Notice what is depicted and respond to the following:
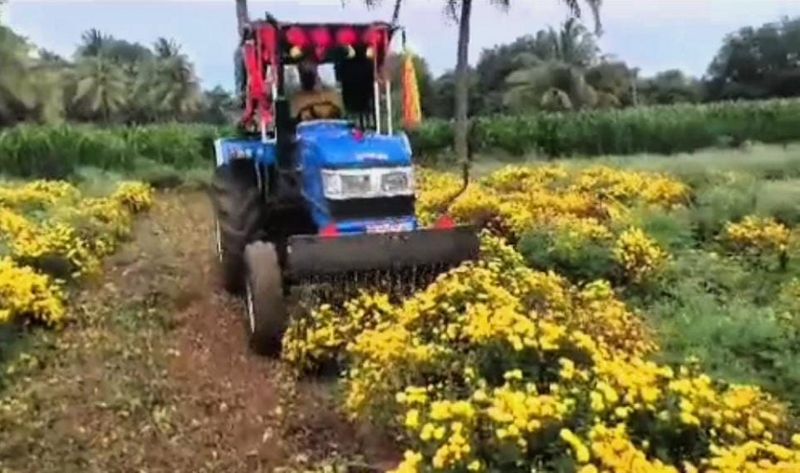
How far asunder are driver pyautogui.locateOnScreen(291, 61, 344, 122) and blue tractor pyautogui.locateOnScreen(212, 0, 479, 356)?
33 millimetres

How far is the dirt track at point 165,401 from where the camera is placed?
5863 mm

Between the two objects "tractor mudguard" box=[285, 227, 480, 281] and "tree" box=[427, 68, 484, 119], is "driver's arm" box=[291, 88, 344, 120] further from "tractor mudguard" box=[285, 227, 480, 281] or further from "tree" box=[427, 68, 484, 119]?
"tree" box=[427, 68, 484, 119]

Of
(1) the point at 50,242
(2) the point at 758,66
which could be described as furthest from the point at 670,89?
(1) the point at 50,242

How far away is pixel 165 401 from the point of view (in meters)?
6.74

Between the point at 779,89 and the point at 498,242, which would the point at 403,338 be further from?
the point at 779,89

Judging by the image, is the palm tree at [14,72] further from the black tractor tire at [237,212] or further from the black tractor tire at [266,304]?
the black tractor tire at [266,304]

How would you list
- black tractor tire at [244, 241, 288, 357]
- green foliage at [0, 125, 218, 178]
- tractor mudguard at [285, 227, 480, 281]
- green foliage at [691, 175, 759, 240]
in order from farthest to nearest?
green foliage at [0, 125, 218, 178], green foliage at [691, 175, 759, 240], black tractor tire at [244, 241, 288, 357], tractor mudguard at [285, 227, 480, 281]

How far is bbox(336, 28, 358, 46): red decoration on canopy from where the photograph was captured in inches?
328

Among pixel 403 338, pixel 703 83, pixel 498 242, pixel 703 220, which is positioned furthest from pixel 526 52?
pixel 403 338

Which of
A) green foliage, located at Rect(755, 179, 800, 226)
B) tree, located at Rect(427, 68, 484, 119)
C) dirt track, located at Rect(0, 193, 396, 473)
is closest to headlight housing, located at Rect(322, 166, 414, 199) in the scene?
dirt track, located at Rect(0, 193, 396, 473)

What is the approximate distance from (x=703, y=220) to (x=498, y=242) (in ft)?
13.0

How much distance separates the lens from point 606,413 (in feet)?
14.0

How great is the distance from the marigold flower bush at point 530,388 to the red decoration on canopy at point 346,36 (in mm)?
2041

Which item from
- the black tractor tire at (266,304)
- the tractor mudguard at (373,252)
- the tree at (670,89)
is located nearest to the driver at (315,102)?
the black tractor tire at (266,304)
